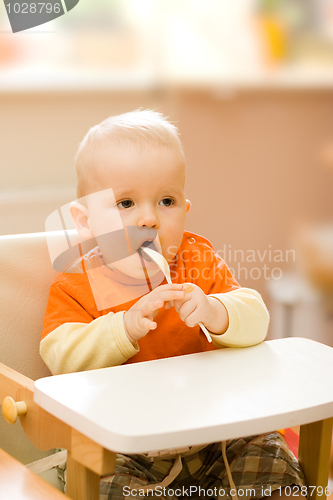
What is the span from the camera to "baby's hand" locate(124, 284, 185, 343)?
65 cm

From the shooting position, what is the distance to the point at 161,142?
0.80 metres

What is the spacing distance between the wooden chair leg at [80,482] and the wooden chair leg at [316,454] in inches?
11.1

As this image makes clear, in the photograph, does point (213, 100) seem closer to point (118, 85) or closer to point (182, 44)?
point (182, 44)

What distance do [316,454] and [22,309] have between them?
489 mm

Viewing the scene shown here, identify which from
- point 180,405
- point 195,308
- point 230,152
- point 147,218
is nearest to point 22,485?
point 180,405

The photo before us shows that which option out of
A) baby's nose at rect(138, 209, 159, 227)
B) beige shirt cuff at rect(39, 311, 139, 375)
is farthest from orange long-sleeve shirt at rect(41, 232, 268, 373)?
baby's nose at rect(138, 209, 159, 227)

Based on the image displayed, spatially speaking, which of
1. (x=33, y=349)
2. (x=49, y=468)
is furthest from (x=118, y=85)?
(x=49, y=468)

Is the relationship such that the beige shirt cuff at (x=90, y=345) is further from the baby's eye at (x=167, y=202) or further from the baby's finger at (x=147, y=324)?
the baby's eye at (x=167, y=202)

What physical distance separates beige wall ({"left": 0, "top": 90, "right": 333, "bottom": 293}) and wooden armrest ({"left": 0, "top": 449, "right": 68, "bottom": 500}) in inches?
37.4

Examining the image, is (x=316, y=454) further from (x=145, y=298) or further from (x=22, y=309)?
(x=22, y=309)

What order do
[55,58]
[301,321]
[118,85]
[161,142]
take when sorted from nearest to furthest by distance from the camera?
[161,142] → [55,58] → [118,85] → [301,321]

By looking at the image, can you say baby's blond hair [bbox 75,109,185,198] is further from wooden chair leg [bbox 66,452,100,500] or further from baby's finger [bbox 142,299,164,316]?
wooden chair leg [bbox 66,452,100,500]

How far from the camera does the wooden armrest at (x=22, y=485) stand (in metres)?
0.52

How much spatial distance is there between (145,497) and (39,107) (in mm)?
1097
